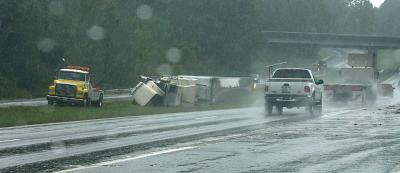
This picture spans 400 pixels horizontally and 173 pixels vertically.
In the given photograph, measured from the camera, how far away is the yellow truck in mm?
39688

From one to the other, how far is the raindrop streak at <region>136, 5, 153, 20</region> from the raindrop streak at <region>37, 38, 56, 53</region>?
44.1 metres

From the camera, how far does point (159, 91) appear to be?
4434 centimetres

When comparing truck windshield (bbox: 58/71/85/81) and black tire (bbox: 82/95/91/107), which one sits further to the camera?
truck windshield (bbox: 58/71/85/81)

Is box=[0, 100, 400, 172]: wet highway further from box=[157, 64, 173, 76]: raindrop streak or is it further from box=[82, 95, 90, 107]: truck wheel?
box=[157, 64, 173, 76]: raindrop streak

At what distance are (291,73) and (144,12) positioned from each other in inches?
3209

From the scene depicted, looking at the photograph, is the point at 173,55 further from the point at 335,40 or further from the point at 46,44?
the point at 46,44

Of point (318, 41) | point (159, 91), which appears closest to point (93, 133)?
point (159, 91)

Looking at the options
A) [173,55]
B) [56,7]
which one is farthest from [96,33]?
[173,55]

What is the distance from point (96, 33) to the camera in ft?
227

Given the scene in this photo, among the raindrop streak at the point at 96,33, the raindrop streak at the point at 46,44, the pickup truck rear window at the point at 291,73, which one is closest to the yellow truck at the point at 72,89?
the pickup truck rear window at the point at 291,73

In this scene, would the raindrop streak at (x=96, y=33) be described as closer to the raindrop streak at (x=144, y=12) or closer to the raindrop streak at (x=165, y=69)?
the raindrop streak at (x=165, y=69)

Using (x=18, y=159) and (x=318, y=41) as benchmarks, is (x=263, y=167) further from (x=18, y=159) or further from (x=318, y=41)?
A: (x=318, y=41)

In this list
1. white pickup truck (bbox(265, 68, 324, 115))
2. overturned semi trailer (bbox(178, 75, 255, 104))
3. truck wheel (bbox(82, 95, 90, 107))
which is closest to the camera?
white pickup truck (bbox(265, 68, 324, 115))

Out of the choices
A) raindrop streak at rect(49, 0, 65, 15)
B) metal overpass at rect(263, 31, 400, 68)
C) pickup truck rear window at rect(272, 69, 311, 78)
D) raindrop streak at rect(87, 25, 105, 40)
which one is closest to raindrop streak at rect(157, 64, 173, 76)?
raindrop streak at rect(87, 25, 105, 40)
